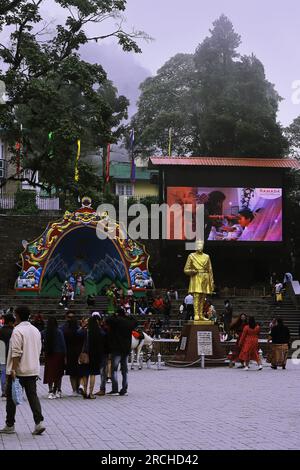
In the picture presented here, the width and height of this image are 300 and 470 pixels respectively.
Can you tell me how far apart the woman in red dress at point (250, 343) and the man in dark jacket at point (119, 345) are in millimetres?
7287

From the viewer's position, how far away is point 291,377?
21.5 meters

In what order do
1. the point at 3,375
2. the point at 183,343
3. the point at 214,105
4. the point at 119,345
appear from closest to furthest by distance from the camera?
the point at 3,375 < the point at 119,345 < the point at 183,343 < the point at 214,105

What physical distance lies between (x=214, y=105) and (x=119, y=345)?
1609 inches

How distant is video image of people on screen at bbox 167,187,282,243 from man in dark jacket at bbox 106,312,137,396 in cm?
3195

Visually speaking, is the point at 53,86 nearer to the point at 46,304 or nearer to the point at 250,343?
the point at 250,343

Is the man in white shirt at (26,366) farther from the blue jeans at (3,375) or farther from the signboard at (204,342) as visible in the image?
the signboard at (204,342)

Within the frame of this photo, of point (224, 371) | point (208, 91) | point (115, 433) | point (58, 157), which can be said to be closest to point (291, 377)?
point (224, 371)

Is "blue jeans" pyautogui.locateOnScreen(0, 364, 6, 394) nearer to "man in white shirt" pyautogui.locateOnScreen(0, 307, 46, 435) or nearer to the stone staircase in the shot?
"man in white shirt" pyautogui.locateOnScreen(0, 307, 46, 435)

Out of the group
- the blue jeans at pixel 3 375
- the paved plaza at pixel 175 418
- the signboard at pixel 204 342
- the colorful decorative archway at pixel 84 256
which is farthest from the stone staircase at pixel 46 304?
the blue jeans at pixel 3 375

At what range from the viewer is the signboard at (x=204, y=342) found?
2559cm

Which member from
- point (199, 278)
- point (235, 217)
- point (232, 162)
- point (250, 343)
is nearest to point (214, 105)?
point (232, 162)

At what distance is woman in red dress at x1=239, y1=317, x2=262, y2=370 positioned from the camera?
24.0 metres

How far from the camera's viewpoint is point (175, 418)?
12.7 metres

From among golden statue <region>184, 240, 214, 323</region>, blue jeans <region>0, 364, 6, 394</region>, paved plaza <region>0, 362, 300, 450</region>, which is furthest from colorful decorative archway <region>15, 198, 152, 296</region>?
blue jeans <region>0, 364, 6, 394</region>
